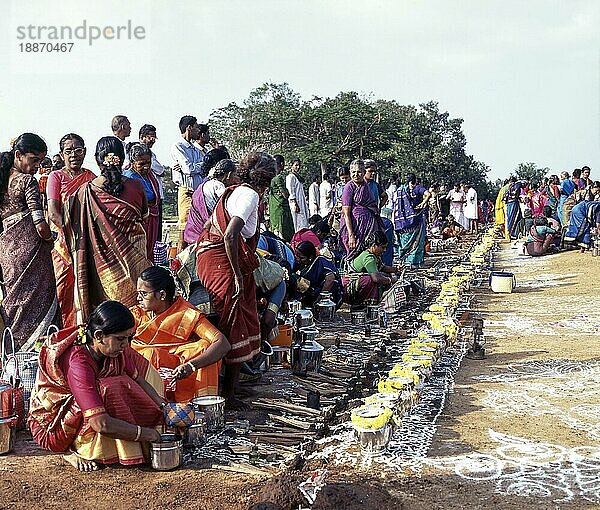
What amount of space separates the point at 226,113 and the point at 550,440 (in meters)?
31.7

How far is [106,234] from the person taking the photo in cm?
509

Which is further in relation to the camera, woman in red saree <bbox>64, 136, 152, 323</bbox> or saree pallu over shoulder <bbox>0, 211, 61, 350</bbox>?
saree pallu over shoulder <bbox>0, 211, 61, 350</bbox>

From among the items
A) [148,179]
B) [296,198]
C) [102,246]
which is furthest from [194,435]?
[296,198]

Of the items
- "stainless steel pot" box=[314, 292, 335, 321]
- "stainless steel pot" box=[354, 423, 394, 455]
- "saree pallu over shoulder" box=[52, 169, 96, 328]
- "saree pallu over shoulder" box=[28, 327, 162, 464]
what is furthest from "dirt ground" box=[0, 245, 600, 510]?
"stainless steel pot" box=[314, 292, 335, 321]

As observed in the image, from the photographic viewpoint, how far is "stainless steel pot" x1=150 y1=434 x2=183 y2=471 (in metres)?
3.88

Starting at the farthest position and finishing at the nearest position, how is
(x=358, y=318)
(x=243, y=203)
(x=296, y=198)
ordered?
(x=296, y=198) → (x=358, y=318) → (x=243, y=203)

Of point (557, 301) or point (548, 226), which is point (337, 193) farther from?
point (557, 301)

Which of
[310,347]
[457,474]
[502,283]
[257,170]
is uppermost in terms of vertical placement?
[257,170]

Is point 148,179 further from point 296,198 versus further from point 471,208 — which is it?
point 471,208

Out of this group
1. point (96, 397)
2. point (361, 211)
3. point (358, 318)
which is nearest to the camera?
point (96, 397)

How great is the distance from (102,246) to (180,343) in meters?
0.94

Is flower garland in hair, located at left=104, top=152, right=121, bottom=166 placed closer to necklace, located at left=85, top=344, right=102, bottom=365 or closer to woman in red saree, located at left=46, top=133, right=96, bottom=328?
woman in red saree, located at left=46, top=133, right=96, bottom=328

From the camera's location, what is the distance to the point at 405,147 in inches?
1335

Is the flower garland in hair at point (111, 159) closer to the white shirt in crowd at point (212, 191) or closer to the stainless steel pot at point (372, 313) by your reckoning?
the white shirt in crowd at point (212, 191)
